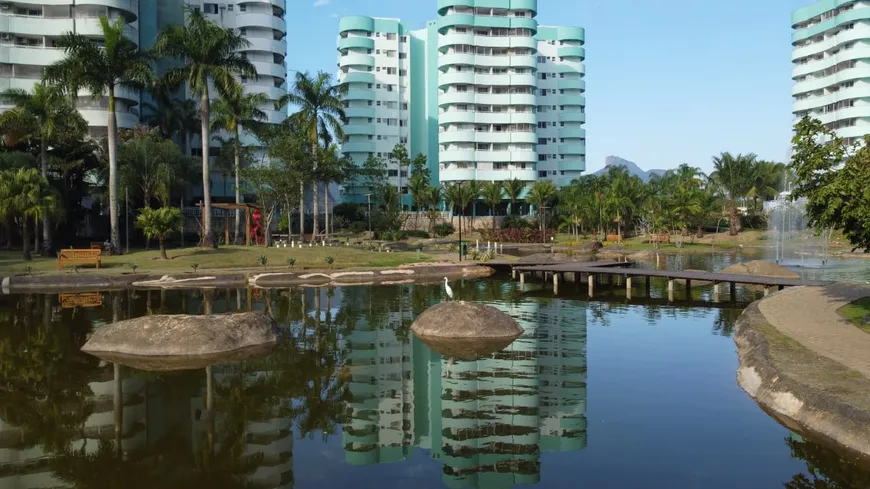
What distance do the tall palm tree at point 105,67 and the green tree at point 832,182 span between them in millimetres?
41551

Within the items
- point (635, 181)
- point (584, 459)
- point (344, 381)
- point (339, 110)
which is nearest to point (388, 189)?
point (339, 110)

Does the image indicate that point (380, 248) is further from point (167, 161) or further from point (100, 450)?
point (100, 450)

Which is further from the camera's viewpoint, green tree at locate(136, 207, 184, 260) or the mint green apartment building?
the mint green apartment building

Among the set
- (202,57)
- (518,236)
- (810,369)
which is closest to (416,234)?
(518,236)

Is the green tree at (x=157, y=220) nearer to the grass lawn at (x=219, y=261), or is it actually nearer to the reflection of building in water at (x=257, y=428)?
the grass lawn at (x=219, y=261)

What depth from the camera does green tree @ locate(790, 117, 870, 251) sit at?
57.2 ft

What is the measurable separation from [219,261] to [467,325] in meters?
25.8

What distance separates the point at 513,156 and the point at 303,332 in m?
88.4

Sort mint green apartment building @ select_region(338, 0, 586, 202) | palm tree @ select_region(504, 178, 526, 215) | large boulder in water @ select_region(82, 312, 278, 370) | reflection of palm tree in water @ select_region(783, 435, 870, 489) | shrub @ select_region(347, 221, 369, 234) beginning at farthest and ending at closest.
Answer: mint green apartment building @ select_region(338, 0, 586, 202) < palm tree @ select_region(504, 178, 526, 215) < shrub @ select_region(347, 221, 369, 234) < large boulder in water @ select_region(82, 312, 278, 370) < reflection of palm tree in water @ select_region(783, 435, 870, 489)

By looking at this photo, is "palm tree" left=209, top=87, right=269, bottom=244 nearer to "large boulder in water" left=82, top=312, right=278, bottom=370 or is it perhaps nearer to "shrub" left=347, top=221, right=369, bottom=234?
"shrub" left=347, top=221, right=369, bottom=234

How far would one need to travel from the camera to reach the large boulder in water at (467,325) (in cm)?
2173

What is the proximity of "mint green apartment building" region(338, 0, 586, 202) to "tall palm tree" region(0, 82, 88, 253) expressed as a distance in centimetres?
5347

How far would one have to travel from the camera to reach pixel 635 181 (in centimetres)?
8900

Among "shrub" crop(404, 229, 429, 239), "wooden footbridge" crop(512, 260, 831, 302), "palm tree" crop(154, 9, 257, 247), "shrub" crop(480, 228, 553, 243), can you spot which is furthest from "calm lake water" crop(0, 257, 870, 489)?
"shrub" crop(404, 229, 429, 239)
